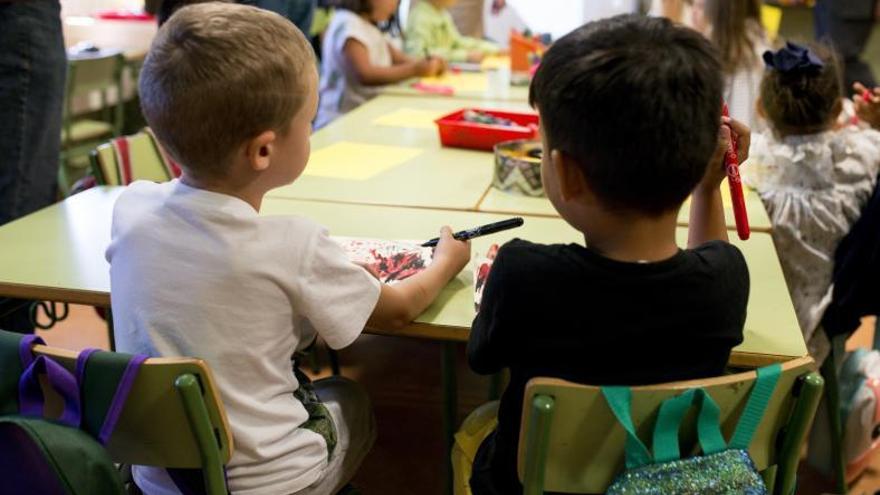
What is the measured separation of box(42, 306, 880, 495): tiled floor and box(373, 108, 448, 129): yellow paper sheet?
2.40 ft

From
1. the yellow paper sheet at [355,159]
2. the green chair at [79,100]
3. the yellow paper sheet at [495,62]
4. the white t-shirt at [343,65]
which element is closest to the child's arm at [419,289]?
the yellow paper sheet at [355,159]

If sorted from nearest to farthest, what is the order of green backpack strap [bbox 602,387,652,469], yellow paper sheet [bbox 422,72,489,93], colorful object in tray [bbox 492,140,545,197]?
green backpack strap [bbox 602,387,652,469]
colorful object in tray [bbox 492,140,545,197]
yellow paper sheet [bbox 422,72,489,93]

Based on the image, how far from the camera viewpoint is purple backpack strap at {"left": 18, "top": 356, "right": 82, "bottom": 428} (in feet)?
3.04

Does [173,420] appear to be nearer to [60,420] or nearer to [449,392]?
[60,420]

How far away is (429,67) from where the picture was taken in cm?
341

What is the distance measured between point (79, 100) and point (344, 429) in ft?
13.6

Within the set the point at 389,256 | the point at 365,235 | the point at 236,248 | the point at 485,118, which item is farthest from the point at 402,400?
the point at 236,248

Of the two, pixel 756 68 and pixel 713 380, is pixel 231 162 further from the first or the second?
pixel 756 68

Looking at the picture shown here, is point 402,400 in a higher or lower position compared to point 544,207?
lower

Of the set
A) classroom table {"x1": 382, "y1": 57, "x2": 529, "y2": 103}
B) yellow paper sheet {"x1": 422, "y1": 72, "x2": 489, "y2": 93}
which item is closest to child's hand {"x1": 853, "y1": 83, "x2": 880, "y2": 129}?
classroom table {"x1": 382, "y1": 57, "x2": 529, "y2": 103}

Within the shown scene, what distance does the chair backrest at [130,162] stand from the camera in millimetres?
1844

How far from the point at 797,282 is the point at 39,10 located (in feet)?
6.21

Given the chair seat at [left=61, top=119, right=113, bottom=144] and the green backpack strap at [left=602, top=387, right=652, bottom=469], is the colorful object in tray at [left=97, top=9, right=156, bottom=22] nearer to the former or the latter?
the chair seat at [left=61, top=119, right=113, bottom=144]

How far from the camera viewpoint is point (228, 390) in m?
1.05
